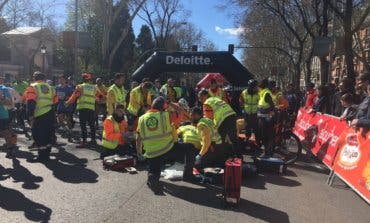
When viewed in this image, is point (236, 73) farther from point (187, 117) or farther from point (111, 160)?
point (111, 160)

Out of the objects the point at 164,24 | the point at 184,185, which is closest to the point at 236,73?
the point at 184,185

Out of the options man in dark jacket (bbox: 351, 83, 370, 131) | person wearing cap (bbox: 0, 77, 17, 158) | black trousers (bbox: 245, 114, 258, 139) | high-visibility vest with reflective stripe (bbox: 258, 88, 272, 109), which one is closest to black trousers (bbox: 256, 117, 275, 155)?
high-visibility vest with reflective stripe (bbox: 258, 88, 272, 109)

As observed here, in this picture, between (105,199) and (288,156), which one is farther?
(288,156)

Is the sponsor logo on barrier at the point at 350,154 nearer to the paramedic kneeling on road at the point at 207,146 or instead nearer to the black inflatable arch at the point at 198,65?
the paramedic kneeling on road at the point at 207,146

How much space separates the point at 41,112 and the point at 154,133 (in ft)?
12.3

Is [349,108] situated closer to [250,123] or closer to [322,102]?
[250,123]

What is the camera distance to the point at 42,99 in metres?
11.2

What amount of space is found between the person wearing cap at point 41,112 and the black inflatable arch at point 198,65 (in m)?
7.00

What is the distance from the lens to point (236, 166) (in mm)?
7613

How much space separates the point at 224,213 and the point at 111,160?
145 inches

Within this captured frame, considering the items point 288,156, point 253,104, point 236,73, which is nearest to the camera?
point 288,156

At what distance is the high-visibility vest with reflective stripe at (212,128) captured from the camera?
29.4 feet

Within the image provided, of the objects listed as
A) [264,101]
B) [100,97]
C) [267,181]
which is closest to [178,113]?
[264,101]

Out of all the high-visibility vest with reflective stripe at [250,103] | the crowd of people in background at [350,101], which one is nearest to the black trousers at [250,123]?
the high-visibility vest with reflective stripe at [250,103]
